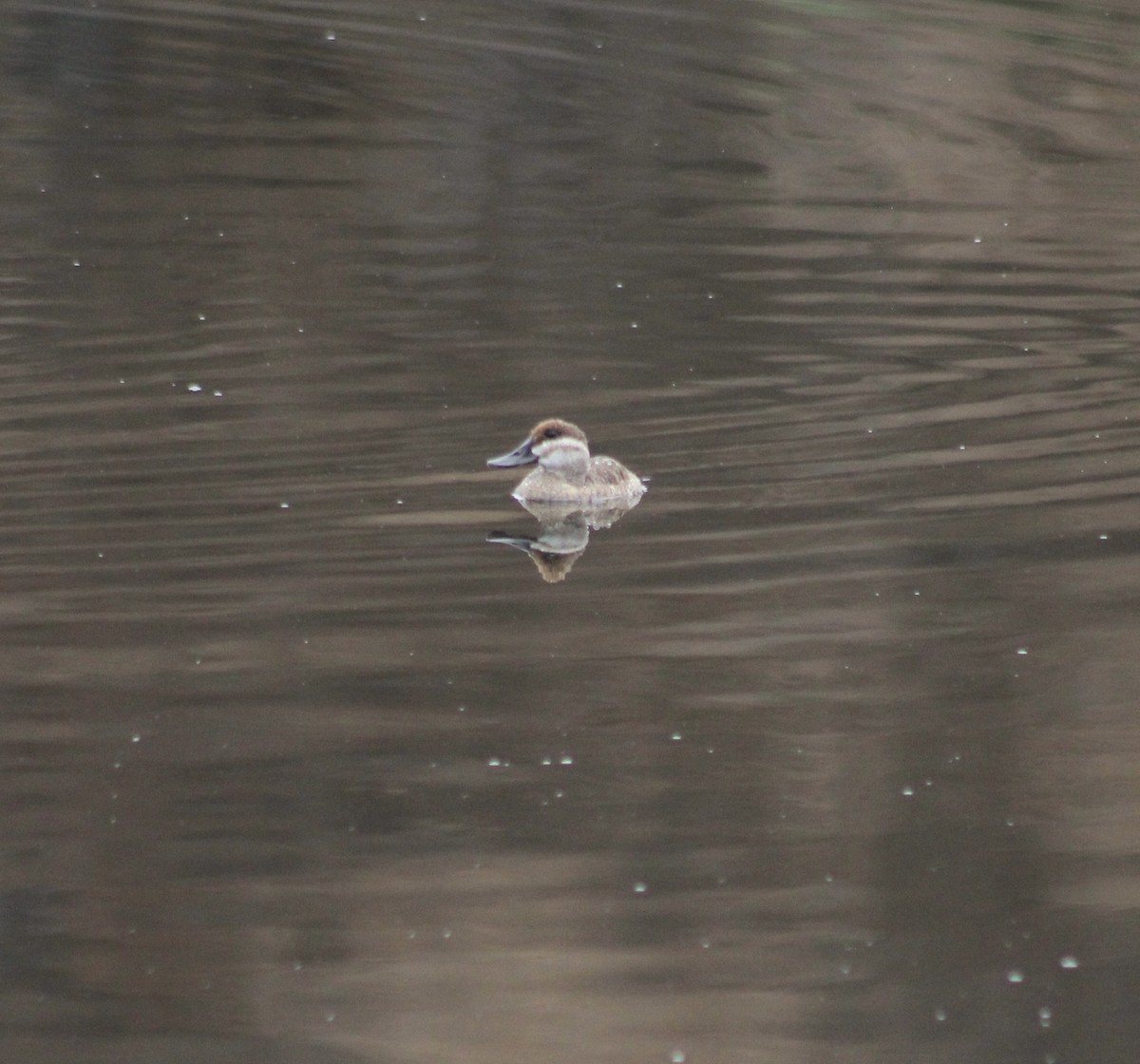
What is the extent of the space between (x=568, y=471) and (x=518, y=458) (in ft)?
0.66

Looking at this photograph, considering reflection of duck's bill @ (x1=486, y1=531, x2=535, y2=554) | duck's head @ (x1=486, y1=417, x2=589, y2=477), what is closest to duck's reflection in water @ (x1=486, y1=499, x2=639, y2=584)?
reflection of duck's bill @ (x1=486, y1=531, x2=535, y2=554)

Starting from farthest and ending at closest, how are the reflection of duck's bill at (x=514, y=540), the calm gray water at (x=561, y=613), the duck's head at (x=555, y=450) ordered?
the duck's head at (x=555, y=450) < the reflection of duck's bill at (x=514, y=540) < the calm gray water at (x=561, y=613)

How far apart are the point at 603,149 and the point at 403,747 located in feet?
36.4

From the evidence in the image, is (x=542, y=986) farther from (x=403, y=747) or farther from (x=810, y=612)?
(x=810, y=612)

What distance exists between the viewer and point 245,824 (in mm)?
6117

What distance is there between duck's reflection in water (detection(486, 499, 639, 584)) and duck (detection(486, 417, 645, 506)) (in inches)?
1.2

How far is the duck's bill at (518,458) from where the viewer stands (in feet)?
30.6

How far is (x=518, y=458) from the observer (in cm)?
934

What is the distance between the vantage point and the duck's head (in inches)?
365

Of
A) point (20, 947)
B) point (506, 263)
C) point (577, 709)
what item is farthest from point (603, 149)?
point (20, 947)

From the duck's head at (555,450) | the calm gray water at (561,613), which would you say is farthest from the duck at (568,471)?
the calm gray water at (561,613)

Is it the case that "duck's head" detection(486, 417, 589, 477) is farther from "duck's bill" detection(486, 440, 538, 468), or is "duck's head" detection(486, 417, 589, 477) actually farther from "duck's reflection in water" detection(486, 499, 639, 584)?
"duck's reflection in water" detection(486, 499, 639, 584)

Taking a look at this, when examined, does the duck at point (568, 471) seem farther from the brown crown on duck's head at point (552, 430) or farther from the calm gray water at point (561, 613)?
the calm gray water at point (561, 613)

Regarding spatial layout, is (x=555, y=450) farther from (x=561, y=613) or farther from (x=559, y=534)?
(x=561, y=613)
